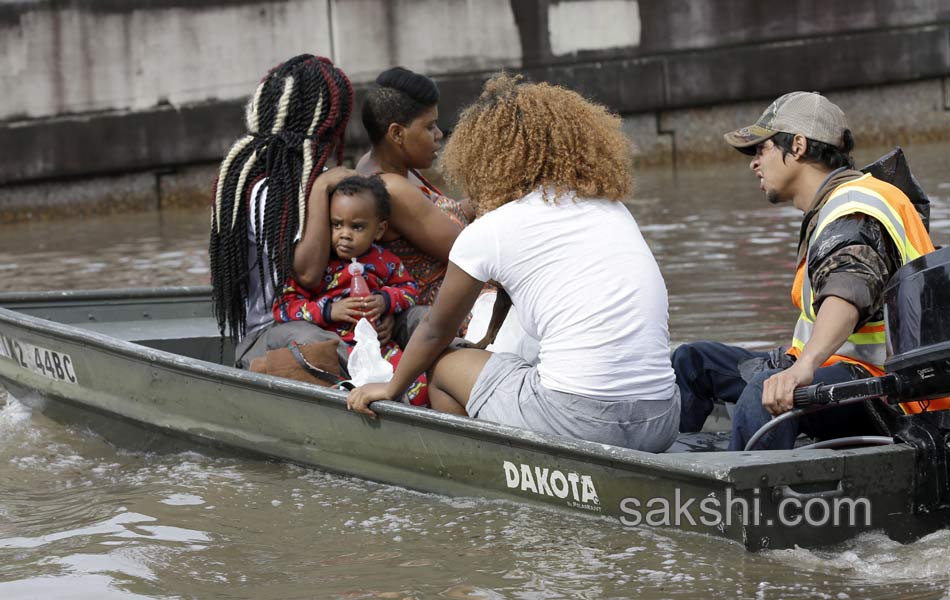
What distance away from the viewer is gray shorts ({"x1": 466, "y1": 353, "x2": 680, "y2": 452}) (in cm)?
434

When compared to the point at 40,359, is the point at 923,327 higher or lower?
higher

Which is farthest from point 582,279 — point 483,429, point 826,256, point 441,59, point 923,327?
point 441,59

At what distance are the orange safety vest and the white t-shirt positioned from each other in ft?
1.58

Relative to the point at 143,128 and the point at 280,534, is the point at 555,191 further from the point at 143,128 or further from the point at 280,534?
the point at 143,128

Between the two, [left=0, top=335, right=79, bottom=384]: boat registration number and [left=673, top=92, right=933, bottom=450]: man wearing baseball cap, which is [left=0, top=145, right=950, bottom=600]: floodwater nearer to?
[left=0, top=335, right=79, bottom=384]: boat registration number

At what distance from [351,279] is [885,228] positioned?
6.90ft

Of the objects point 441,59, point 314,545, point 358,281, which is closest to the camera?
point 314,545

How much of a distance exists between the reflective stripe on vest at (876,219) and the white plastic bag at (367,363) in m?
1.53

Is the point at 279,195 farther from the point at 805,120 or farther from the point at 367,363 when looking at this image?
the point at 805,120

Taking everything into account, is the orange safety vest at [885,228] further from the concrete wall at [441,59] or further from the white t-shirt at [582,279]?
the concrete wall at [441,59]

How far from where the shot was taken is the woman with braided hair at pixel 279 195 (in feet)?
17.4

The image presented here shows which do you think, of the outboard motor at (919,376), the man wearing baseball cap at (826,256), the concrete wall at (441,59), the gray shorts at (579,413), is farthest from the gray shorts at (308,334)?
the concrete wall at (441,59)

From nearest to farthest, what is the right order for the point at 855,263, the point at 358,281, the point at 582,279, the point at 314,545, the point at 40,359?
the point at 855,263 → the point at 582,279 → the point at 314,545 → the point at 358,281 → the point at 40,359

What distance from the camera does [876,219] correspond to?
4.11 m
